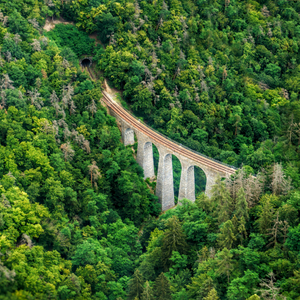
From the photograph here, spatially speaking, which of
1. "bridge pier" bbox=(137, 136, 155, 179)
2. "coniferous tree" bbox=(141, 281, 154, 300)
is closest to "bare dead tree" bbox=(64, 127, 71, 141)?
"bridge pier" bbox=(137, 136, 155, 179)

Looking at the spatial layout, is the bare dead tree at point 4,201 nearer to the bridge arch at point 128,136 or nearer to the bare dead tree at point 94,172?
the bare dead tree at point 94,172

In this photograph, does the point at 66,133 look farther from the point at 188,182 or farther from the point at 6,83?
the point at 188,182

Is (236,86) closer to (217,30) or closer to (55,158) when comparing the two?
(217,30)

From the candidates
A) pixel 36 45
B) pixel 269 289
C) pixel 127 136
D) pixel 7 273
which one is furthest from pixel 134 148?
pixel 269 289

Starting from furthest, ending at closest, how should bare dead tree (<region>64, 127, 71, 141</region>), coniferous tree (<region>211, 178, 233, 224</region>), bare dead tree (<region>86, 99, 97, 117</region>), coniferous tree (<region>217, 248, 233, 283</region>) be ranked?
bare dead tree (<region>86, 99, 97, 117</region>), bare dead tree (<region>64, 127, 71, 141</region>), coniferous tree (<region>211, 178, 233, 224</region>), coniferous tree (<region>217, 248, 233, 283</region>)

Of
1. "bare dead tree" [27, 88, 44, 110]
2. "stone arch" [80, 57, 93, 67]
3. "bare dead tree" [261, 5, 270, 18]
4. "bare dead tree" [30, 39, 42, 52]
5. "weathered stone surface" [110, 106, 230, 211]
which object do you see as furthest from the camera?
"bare dead tree" [261, 5, 270, 18]

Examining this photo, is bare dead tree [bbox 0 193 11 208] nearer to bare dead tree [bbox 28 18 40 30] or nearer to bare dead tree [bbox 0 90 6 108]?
bare dead tree [bbox 0 90 6 108]

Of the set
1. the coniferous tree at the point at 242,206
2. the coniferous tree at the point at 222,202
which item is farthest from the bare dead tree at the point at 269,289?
the coniferous tree at the point at 222,202
